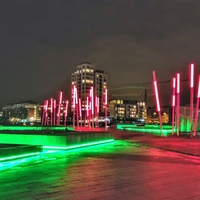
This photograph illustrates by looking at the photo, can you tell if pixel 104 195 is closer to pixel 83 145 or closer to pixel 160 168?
pixel 160 168

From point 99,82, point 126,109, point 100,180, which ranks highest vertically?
point 99,82

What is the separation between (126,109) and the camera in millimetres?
166125

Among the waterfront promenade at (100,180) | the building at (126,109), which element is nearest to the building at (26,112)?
the building at (126,109)

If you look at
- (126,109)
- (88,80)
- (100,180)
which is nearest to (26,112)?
(126,109)

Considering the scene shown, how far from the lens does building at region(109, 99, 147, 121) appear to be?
15462 cm

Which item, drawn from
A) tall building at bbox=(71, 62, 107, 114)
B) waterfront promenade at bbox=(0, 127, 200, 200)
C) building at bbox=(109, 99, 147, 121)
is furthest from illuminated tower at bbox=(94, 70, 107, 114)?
waterfront promenade at bbox=(0, 127, 200, 200)

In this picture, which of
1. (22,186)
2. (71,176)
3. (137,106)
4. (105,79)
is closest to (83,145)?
(71,176)

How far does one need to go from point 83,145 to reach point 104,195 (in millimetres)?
12586

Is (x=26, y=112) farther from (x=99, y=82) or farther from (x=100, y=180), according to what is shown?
(x=100, y=180)

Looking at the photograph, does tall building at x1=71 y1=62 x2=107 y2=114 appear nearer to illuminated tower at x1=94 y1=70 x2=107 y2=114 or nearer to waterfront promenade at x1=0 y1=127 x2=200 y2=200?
illuminated tower at x1=94 y1=70 x2=107 y2=114

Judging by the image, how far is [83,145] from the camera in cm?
2041

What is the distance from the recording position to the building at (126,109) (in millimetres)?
154625

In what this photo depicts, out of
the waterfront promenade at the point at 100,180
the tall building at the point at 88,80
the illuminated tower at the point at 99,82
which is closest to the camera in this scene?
the waterfront promenade at the point at 100,180

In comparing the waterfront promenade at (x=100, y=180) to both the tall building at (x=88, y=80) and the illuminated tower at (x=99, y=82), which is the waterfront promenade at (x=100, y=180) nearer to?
the tall building at (x=88, y=80)
